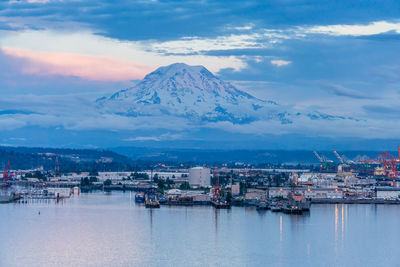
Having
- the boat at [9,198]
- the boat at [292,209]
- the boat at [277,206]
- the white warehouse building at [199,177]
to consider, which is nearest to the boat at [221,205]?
the boat at [277,206]

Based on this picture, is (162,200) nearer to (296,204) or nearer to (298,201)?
(298,201)

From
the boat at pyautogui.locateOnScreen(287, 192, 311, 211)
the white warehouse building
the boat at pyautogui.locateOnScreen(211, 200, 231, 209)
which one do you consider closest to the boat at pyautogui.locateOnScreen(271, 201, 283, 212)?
the boat at pyautogui.locateOnScreen(287, 192, 311, 211)

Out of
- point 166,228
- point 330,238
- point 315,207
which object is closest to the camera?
point 330,238

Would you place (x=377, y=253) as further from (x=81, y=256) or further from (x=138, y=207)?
(x=138, y=207)

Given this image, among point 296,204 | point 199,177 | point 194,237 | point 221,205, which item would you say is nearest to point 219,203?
point 221,205

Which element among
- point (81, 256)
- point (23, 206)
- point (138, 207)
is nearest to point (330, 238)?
point (81, 256)

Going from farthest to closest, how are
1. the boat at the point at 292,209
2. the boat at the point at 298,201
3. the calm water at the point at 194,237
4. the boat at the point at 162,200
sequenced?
the boat at the point at 162,200
the boat at the point at 298,201
the boat at the point at 292,209
the calm water at the point at 194,237

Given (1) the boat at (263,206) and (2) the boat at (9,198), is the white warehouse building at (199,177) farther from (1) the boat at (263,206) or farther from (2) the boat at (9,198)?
(1) the boat at (263,206)

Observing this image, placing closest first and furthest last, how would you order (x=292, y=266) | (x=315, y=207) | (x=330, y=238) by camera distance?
(x=292, y=266)
(x=330, y=238)
(x=315, y=207)

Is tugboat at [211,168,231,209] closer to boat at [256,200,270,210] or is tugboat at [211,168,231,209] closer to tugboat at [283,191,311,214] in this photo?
boat at [256,200,270,210]
